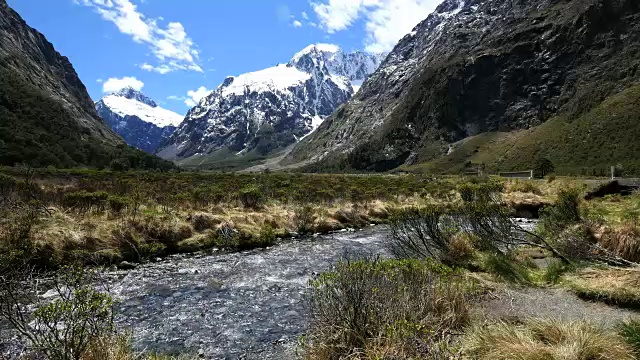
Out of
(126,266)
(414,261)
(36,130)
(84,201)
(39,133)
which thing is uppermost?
(36,130)

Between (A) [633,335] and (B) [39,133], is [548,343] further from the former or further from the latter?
(B) [39,133]

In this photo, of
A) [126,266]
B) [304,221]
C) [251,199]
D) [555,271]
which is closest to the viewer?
→ [555,271]

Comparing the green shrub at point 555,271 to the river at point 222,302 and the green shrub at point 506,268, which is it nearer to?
Result: the green shrub at point 506,268

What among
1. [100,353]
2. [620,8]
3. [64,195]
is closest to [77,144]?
[64,195]

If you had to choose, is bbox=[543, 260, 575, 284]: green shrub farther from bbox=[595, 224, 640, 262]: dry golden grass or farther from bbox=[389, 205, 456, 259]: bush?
bbox=[389, 205, 456, 259]: bush

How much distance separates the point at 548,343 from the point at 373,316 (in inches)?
123

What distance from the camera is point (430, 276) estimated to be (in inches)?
385

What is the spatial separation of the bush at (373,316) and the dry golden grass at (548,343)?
2.81ft

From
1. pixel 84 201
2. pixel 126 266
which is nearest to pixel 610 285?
pixel 126 266

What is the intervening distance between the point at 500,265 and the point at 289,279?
8522 mm

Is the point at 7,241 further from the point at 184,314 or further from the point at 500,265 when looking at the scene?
the point at 500,265

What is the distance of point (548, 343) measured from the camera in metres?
7.09

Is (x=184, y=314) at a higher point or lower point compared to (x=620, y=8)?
lower

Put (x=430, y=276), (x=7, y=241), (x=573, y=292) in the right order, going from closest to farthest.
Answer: (x=430, y=276) → (x=573, y=292) → (x=7, y=241)
